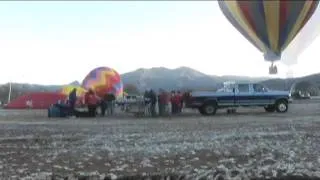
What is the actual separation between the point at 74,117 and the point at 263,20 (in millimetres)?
11159

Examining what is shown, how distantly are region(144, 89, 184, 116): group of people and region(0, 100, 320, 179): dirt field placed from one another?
42.2ft

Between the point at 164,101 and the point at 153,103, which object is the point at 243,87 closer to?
the point at 164,101

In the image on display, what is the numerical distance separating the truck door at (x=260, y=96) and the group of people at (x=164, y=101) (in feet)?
12.2

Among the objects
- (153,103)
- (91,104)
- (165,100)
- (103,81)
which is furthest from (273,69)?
(103,81)

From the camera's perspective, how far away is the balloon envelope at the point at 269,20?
35.6 meters

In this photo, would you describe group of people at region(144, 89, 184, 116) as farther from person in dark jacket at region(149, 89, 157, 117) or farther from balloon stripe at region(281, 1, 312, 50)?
balloon stripe at region(281, 1, 312, 50)

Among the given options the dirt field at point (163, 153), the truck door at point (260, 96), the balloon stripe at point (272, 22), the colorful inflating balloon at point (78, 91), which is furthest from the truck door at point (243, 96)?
the colorful inflating balloon at point (78, 91)

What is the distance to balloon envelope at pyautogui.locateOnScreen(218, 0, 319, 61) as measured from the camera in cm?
3556

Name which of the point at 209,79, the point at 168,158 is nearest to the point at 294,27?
the point at 168,158

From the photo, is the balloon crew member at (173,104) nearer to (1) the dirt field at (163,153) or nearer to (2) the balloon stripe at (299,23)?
(2) the balloon stripe at (299,23)

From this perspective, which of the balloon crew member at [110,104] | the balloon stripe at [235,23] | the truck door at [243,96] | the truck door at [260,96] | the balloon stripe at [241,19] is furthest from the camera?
the balloon stripe at [235,23]

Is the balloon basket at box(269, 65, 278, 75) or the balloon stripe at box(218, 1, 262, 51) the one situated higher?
the balloon stripe at box(218, 1, 262, 51)

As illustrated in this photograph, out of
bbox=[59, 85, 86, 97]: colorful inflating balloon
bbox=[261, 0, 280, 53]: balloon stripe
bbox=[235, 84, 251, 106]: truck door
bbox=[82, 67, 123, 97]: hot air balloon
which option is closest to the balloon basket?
bbox=[261, 0, 280, 53]: balloon stripe

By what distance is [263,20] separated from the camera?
36.1 metres
